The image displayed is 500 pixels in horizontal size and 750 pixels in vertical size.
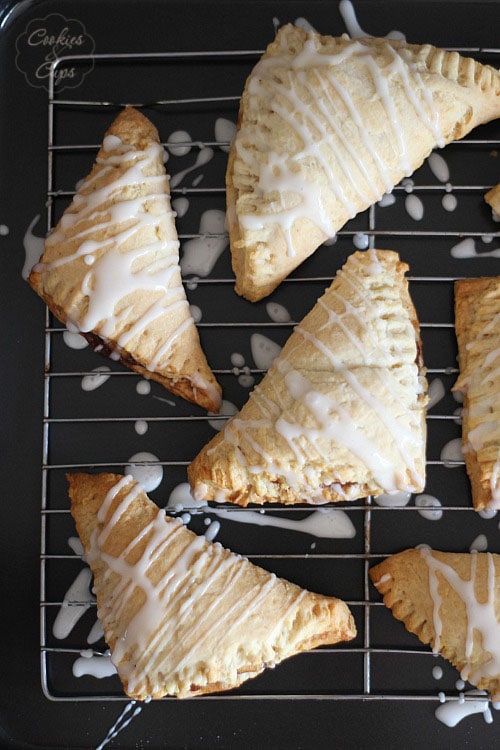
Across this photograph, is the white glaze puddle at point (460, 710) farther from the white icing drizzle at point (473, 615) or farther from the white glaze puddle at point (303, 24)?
the white glaze puddle at point (303, 24)

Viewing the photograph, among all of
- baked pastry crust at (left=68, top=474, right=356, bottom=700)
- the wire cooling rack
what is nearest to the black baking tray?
the wire cooling rack

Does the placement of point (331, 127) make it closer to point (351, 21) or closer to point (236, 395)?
point (351, 21)

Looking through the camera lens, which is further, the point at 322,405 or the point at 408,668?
the point at 408,668

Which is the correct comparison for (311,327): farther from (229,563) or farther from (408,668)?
(408,668)

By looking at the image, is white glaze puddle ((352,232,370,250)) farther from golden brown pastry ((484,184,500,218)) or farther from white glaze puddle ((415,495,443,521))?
white glaze puddle ((415,495,443,521))

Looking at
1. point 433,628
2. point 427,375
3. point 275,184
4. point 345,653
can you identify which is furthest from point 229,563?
point 275,184

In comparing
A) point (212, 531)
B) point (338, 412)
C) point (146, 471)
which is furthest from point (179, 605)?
point (338, 412)
